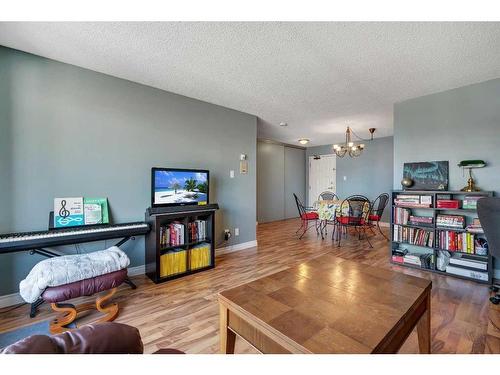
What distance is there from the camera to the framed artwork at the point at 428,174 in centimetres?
310

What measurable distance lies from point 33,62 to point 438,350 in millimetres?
4165

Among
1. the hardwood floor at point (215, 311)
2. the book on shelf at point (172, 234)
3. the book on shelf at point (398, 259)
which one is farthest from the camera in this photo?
the book on shelf at point (398, 259)

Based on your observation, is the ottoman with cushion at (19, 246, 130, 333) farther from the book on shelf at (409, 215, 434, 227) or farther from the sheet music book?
the book on shelf at (409, 215, 434, 227)

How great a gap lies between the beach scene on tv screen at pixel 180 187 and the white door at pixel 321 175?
201 inches

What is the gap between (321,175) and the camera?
296 inches

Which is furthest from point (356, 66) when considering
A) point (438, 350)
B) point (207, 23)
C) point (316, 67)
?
point (438, 350)

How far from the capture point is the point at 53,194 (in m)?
2.38

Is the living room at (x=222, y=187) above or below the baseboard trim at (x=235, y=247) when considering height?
above

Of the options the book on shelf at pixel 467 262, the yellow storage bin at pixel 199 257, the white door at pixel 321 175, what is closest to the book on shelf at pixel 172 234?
the yellow storage bin at pixel 199 257

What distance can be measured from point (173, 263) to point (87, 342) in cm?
217

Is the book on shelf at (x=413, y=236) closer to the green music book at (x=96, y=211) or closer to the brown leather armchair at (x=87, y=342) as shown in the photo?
the brown leather armchair at (x=87, y=342)

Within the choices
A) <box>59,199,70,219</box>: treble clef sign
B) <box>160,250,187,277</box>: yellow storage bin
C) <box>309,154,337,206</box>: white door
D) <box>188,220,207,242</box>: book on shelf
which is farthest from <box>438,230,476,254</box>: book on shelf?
<box>59,199,70,219</box>: treble clef sign

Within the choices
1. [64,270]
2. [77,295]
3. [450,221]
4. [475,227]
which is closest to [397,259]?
[450,221]

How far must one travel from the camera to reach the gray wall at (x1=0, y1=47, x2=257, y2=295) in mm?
2193
